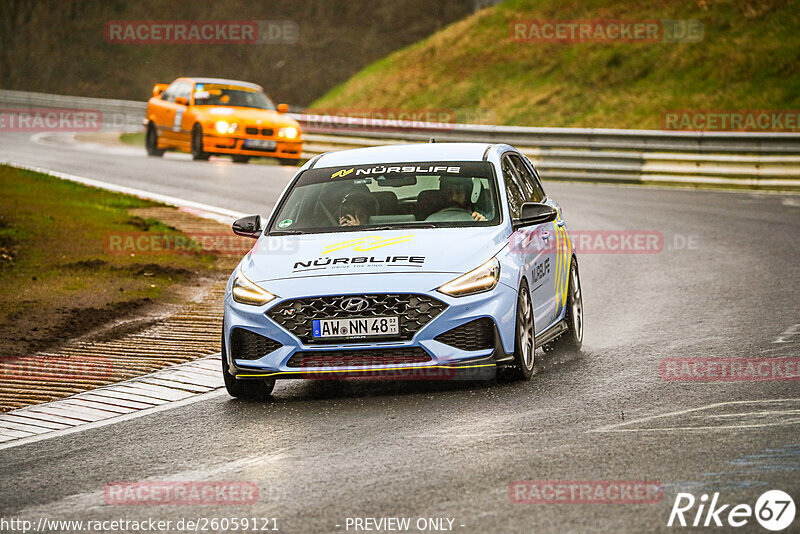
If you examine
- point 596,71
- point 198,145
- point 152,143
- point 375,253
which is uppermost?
point 375,253

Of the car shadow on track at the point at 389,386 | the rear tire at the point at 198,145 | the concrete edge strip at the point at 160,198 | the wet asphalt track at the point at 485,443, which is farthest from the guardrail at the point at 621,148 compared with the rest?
the car shadow on track at the point at 389,386

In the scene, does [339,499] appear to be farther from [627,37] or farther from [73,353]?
[627,37]

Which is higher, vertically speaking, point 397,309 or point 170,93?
point 397,309

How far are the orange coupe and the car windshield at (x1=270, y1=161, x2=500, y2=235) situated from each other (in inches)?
646

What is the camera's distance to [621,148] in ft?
81.5

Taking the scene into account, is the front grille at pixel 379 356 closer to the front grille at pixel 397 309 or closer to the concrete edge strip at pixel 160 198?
the front grille at pixel 397 309

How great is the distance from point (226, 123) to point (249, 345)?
721 inches

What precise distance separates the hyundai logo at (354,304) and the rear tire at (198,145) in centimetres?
1897

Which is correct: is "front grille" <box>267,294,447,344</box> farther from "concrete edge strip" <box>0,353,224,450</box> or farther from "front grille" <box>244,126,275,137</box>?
"front grille" <box>244,126,275,137</box>

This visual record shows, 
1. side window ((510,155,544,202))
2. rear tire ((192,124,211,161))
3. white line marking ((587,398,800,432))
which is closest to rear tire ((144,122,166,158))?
rear tire ((192,124,211,161))

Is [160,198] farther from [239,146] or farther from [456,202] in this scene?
[456,202]

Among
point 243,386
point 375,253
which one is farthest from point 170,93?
point 375,253

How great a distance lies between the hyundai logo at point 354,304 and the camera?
843cm

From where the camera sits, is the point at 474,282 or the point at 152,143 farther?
the point at 152,143
